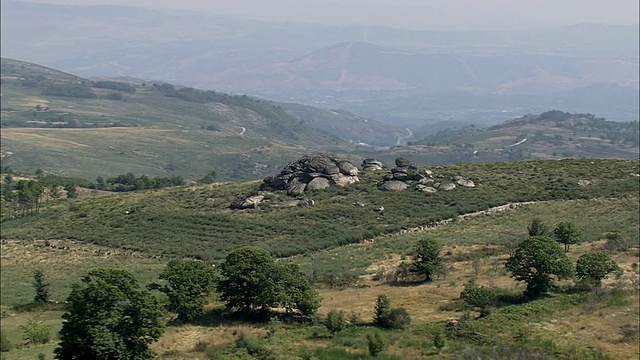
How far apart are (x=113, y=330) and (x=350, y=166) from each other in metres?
50.1

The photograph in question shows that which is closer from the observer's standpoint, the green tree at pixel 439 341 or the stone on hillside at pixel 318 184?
the green tree at pixel 439 341

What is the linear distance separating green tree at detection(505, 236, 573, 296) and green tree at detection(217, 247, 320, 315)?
10.1 metres

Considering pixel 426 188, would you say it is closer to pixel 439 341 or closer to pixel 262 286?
pixel 262 286

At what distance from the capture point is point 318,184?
65.5 metres

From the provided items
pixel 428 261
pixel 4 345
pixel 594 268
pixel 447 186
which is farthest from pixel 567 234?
pixel 4 345

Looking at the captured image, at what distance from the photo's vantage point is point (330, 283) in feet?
113

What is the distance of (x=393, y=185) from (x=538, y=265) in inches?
1421

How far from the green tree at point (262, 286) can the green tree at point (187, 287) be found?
79cm

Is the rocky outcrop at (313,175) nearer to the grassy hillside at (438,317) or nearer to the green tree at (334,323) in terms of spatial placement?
the grassy hillside at (438,317)

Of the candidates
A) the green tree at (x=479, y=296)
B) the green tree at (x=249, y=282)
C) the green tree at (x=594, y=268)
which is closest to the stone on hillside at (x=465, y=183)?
the green tree at (x=594, y=268)

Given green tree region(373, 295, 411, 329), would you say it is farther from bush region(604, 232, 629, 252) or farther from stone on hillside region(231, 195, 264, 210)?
stone on hillside region(231, 195, 264, 210)

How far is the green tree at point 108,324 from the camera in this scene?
68.7 ft

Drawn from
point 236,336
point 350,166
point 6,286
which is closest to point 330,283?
point 236,336

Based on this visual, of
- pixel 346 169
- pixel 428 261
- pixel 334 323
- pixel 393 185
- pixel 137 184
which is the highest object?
pixel 428 261
